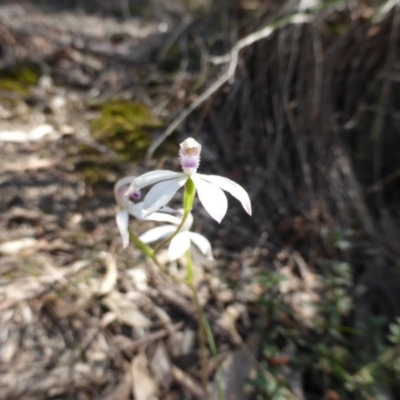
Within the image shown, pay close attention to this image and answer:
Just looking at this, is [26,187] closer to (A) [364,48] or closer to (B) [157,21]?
(A) [364,48]

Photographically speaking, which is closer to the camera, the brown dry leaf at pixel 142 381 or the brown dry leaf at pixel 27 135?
the brown dry leaf at pixel 142 381

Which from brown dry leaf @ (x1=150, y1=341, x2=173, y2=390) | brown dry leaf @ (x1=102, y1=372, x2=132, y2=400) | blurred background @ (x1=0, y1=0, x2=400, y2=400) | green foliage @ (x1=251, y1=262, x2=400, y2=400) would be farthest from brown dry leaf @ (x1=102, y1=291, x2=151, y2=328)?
Result: green foliage @ (x1=251, y1=262, x2=400, y2=400)

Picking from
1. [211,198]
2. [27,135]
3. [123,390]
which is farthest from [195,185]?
[27,135]

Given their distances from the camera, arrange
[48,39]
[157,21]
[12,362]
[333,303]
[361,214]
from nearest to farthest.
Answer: [12,362] < [333,303] < [361,214] < [48,39] < [157,21]

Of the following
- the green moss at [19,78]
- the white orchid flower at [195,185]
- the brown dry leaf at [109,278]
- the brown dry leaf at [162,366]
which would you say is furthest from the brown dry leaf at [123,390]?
the green moss at [19,78]

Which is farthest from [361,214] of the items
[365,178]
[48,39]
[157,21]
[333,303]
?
[157,21]

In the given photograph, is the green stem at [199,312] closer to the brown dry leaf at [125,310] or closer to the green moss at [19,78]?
the brown dry leaf at [125,310]
